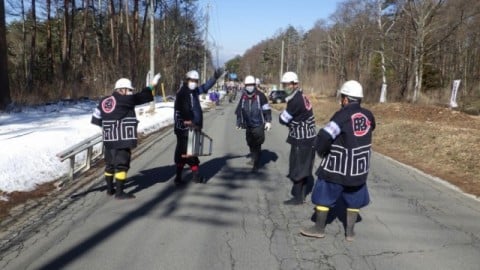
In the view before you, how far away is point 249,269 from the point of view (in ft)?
15.2

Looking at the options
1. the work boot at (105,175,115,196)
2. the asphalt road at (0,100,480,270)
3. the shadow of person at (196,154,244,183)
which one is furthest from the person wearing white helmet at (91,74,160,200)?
the shadow of person at (196,154,244,183)

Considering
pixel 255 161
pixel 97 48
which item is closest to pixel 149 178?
pixel 255 161

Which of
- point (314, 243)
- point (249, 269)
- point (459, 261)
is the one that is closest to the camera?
point (249, 269)

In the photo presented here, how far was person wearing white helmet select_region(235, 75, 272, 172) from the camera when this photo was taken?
9.43 meters

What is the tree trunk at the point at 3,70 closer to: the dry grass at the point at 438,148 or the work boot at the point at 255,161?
the work boot at the point at 255,161

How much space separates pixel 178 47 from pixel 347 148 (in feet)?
179

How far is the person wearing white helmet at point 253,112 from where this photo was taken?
9.43 m

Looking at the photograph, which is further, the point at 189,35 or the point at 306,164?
the point at 189,35

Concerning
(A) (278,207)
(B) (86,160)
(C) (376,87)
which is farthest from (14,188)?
(C) (376,87)

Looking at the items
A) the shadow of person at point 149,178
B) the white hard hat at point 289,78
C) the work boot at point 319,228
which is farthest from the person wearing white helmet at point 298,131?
the shadow of person at point 149,178

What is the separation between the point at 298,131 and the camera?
281 inches

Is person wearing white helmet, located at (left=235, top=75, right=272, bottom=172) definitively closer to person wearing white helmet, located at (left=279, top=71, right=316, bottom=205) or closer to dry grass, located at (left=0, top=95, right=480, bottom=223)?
person wearing white helmet, located at (left=279, top=71, right=316, bottom=205)

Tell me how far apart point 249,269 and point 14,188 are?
4.69m

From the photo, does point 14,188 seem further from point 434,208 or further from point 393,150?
point 393,150
